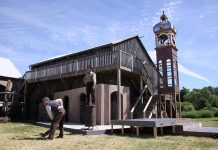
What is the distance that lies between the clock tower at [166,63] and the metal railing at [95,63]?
1.89 meters

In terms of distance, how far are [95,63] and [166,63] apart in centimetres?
507

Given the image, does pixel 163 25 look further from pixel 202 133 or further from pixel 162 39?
pixel 202 133

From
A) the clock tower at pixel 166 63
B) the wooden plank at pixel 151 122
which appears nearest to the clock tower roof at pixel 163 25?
the clock tower at pixel 166 63

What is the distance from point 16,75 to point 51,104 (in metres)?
20.7

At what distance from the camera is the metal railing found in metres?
16.9

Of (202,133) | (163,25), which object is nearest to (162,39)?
(163,25)

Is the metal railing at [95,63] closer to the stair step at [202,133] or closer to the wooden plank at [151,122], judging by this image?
the wooden plank at [151,122]

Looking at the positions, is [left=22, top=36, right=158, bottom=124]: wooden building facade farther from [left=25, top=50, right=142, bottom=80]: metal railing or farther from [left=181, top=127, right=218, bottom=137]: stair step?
[left=181, top=127, right=218, bottom=137]: stair step

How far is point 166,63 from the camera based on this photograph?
18141mm

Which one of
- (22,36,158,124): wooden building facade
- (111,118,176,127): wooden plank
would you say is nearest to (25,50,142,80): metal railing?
(22,36,158,124): wooden building facade

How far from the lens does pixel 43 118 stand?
20438 millimetres

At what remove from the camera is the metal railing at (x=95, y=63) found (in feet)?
55.5

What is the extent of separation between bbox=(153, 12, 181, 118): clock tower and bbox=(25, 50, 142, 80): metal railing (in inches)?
74.4

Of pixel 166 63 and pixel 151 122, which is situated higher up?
pixel 166 63
